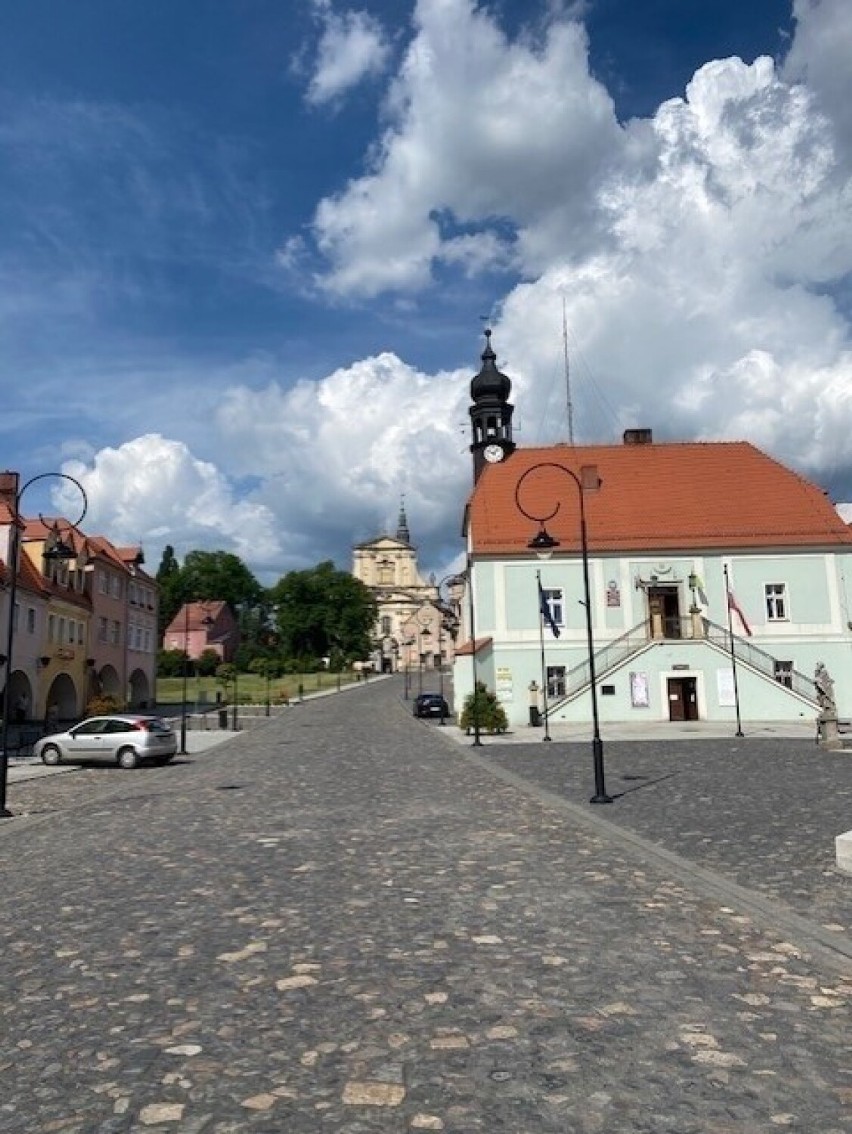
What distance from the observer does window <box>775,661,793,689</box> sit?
133 ft

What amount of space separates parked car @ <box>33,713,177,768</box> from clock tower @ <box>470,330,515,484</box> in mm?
29858

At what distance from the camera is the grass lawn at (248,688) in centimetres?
7362

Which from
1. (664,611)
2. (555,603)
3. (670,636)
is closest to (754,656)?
(670,636)

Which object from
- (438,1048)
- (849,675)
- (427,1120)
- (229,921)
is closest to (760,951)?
(438,1048)

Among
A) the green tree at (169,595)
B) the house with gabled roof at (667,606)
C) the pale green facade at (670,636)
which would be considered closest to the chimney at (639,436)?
the house with gabled roof at (667,606)

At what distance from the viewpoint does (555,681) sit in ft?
136

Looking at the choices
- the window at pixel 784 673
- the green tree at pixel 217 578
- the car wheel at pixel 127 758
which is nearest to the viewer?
the car wheel at pixel 127 758

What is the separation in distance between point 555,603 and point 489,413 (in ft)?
54.5

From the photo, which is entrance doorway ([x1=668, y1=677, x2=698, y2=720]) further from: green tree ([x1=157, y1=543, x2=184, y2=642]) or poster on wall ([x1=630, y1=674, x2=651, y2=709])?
green tree ([x1=157, y1=543, x2=184, y2=642])

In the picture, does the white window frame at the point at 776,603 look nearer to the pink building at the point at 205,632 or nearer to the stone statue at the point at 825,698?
the stone statue at the point at 825,698

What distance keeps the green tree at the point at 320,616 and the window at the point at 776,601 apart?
260 feet

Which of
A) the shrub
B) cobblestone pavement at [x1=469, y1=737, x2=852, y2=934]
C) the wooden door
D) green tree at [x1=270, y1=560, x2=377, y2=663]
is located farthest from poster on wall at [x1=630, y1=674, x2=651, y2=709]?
green tree at [x1=270, y1=560, x2=377, y2=663]

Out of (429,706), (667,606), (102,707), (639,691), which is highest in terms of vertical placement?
(667,606)

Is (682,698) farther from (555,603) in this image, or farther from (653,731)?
(555,603)
